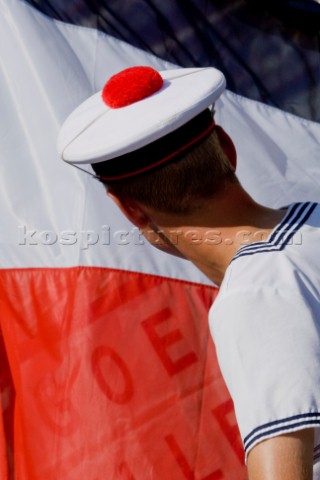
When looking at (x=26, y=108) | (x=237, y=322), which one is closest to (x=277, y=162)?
(x=26, y=108)

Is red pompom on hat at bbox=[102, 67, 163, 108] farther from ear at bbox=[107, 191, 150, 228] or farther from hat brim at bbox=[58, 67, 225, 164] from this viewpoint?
ear at bbox=[107, 191, 150, 228]

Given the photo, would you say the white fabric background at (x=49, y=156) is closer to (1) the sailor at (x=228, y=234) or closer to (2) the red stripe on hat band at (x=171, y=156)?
(1) the sailor at (x=228, y=234)

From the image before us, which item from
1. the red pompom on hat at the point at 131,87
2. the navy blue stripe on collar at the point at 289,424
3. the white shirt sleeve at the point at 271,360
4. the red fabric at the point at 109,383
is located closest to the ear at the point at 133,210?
the red pompom on hat at the point at 131,87

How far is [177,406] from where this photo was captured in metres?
1.89

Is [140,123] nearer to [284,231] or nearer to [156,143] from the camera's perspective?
[156,143]

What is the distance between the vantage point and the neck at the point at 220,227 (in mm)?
1230

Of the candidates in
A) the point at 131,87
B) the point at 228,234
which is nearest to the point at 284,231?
the point at 228,234

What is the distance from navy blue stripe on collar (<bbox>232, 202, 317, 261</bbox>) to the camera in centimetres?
116

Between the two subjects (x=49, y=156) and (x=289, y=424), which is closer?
(x=289, y=424)

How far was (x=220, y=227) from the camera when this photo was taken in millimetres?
1245

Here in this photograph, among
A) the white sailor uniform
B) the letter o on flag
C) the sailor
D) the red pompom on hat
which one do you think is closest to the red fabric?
the letter o on flag

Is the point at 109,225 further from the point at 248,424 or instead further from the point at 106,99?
the point at 248,424

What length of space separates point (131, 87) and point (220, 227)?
11.2 inches

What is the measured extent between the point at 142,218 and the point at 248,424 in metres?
0.42
